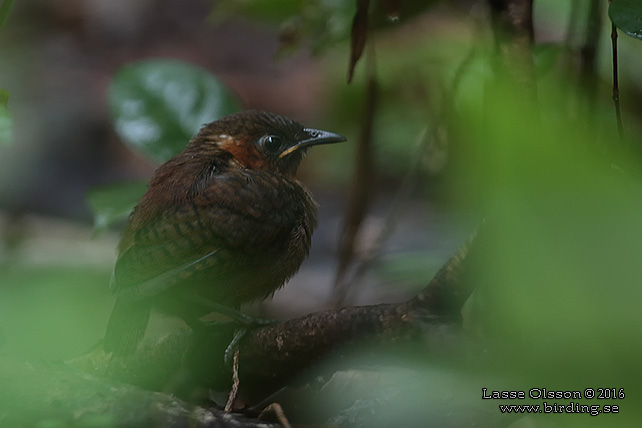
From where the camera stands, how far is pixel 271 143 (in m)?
2.84

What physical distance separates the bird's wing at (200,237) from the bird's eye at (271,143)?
0.40m

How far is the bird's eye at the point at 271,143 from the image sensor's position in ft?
9.30

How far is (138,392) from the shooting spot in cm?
172

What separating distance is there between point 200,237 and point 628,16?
1315mm

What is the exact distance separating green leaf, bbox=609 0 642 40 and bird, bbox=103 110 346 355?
120cm

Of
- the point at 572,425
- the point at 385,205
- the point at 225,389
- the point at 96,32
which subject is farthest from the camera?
the point at 96,32

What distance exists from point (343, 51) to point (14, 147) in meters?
3.50

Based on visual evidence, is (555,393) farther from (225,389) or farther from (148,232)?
(148,232)

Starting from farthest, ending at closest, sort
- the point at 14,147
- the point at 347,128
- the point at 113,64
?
1. the point at 113,64
2. the point at 14,147
3. the point at 347,128

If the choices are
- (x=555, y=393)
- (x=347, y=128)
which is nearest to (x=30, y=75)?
(x=347, y=128)

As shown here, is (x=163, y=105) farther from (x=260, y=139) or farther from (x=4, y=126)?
(x=4, y=126)

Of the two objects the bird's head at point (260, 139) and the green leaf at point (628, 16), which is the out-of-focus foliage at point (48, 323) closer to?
the bird's head at point (260, 139)

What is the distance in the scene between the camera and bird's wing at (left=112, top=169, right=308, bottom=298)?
232 centimetres

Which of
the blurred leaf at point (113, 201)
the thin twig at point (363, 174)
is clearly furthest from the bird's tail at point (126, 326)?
the thin twig at point (363, 174)
